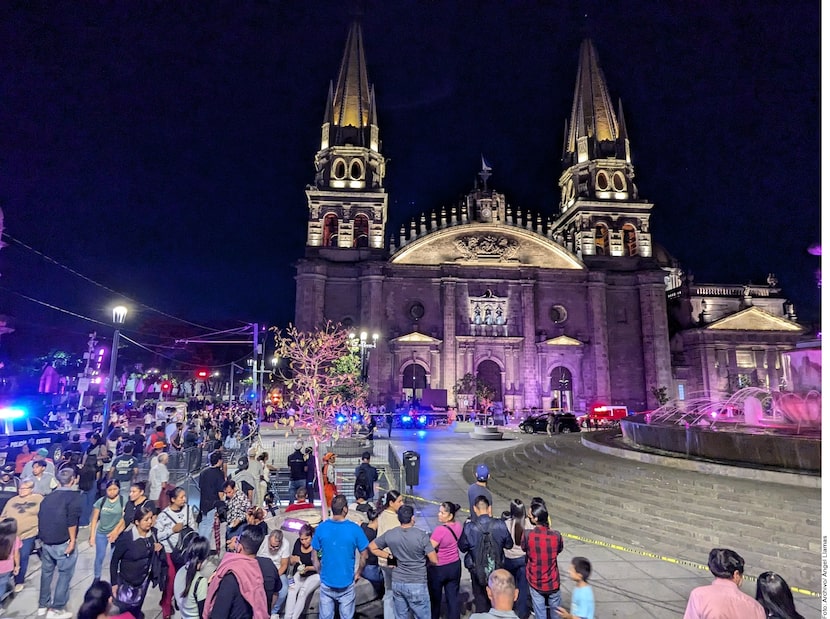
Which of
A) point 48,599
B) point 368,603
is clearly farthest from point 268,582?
point 48,599

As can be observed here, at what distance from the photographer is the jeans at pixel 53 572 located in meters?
5.91

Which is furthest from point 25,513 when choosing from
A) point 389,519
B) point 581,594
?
point 581,594

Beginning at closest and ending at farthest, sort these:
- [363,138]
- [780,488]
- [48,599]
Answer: [48,599] < [780,488] < [363,138]

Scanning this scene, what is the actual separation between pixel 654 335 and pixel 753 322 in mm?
10660

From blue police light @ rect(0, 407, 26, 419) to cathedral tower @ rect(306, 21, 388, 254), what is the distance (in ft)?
82.4

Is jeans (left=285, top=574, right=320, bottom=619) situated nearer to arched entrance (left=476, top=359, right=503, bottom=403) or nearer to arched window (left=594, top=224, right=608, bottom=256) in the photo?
arched entrance (left=476, top=359, right=503, bottom=403)

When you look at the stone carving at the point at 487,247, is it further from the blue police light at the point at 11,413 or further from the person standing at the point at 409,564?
the person standing at the point at 409,564

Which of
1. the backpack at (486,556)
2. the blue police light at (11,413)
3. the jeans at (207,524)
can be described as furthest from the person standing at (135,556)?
the blue police light at (11,413)

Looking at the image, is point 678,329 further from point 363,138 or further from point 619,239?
point 363,138

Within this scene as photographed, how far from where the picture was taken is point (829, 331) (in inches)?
155

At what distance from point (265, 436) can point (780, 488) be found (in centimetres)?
2322

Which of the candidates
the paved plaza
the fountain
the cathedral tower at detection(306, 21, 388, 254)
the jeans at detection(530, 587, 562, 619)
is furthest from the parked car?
the jeans at detection(530, 587, 562, 619)

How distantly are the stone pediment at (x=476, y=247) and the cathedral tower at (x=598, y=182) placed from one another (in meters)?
5.66

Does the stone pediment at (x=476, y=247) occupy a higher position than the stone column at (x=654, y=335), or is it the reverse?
the stone pediment at (x=476, y=247)
